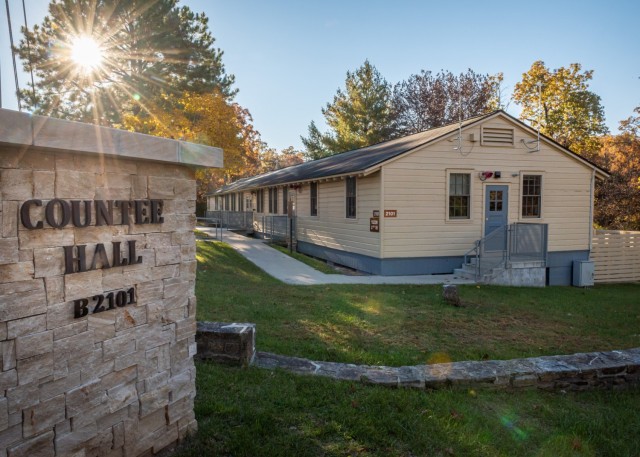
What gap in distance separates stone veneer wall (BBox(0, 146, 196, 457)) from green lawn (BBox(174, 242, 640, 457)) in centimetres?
60

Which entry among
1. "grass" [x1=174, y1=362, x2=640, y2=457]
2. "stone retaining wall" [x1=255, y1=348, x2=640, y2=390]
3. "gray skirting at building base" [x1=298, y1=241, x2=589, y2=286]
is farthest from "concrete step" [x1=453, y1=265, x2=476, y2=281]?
"grass" [x1=174, y1=362, x2=640, y2=457]

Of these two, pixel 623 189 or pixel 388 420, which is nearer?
pixel 388 420

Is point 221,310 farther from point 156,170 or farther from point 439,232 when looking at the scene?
point 439,232

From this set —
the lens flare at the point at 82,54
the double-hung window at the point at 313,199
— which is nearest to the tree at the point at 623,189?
the double-hung window at the point at 313,199

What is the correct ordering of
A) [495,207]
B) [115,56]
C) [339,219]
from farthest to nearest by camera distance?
1. [115,56]
2. [339,219]
3. [495,207]

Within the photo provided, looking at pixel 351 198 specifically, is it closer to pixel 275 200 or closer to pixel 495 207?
pixel 495 207

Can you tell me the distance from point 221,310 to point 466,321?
171 inches

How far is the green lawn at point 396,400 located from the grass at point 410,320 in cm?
3

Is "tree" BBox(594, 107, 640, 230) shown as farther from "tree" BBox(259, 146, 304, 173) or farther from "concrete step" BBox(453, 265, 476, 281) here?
"tree" BBox(259, 146, 304, 173)

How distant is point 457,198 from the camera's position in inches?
556

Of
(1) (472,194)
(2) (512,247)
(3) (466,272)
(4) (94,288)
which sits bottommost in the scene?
(3) (466,272)

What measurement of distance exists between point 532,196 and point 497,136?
2.45 m

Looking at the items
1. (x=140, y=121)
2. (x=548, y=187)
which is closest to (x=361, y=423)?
(x=548, y=187)

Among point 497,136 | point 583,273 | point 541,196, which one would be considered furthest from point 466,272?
point 583,273
